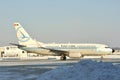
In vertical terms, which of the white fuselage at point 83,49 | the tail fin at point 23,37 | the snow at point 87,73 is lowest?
the snow at point 87,73

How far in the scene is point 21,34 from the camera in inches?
2638

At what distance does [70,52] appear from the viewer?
61875 mm

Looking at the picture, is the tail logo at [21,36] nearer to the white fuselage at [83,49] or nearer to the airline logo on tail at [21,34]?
the airline logo on tail at [21,34]

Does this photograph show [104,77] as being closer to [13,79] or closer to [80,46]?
[13,79]

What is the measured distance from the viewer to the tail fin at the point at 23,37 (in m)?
65.4

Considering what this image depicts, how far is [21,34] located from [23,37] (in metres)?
0.97

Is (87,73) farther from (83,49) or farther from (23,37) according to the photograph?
(23,37)

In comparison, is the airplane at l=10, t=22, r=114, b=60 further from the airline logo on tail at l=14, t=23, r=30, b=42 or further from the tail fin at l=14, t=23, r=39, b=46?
the airline logo on tail at l=14, t=23, r=30, b=42

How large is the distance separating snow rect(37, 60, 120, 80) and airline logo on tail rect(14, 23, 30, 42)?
49999 mm

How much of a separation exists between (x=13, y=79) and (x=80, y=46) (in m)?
42.8

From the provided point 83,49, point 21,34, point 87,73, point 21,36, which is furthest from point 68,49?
point 87,73

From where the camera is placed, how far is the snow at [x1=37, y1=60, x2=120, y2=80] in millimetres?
14346

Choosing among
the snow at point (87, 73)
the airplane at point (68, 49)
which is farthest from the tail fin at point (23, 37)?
the snow at point (87, 73)

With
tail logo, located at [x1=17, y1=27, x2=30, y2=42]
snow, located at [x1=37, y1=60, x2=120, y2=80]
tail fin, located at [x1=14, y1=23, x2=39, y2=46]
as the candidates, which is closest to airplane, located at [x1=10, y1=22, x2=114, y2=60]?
tail fin, located at [x1=14, y1=23, x2=39, y2=46]
